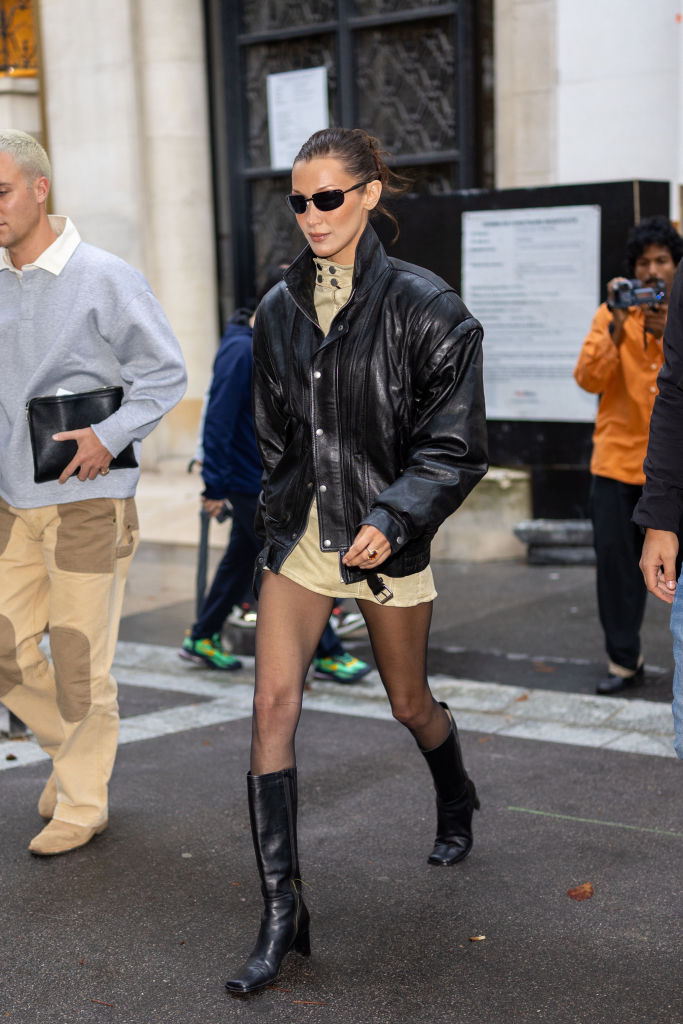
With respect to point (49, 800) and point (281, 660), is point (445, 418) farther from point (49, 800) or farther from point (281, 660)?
point (49, 800)

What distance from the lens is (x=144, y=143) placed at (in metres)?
12.4

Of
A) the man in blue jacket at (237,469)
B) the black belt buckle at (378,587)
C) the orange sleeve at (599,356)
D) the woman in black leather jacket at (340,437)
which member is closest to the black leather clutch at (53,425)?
the woman in black leather jacket at (340,437)

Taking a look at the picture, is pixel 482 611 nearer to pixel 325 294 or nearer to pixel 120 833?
pixel 120 833

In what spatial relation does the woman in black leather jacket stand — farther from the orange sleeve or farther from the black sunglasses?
the orange sleeve

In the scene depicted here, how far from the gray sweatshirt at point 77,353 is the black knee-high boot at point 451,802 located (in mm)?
1267

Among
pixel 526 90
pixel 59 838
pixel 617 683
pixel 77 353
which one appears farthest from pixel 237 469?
pixel 526 90

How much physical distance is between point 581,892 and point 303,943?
34.4 inches

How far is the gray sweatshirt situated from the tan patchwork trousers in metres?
0.10

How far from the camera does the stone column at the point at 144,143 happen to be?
12.2 m

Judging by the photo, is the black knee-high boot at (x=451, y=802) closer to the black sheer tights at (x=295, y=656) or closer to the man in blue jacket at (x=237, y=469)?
the black sheer tights at (x=295, y=656)

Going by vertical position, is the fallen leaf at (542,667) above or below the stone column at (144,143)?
below

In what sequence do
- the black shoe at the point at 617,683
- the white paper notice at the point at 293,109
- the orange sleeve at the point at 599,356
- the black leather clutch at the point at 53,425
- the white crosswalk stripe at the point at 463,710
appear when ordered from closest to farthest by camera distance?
the black leather clutch at the point at 53,425 → the white crosswalk stripe at the point at 463,710 → the orange sleeve at the point at 599,356 → the black shoe at the point at 617,683 → the white paper notice at the point at 293,109

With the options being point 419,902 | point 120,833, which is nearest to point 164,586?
point 120,833

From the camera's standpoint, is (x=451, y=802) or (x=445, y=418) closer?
(x=445, y=418)
